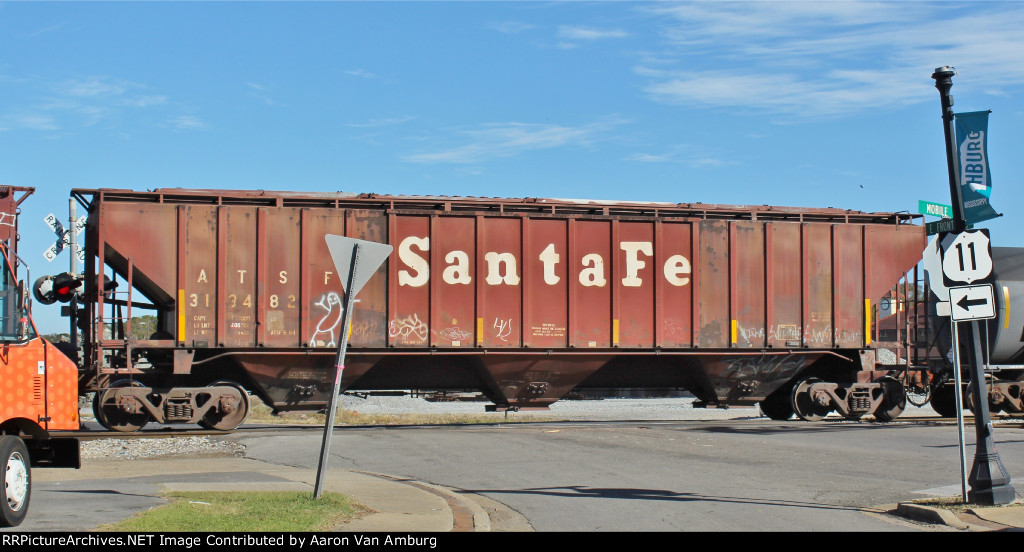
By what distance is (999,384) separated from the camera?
810 inches

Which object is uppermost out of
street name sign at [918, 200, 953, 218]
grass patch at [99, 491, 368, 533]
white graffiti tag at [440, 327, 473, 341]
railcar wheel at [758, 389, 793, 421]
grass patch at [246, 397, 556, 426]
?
street name sign at [918, 200, 953, 218]

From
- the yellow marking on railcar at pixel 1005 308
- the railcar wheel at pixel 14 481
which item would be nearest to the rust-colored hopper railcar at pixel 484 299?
the yellow marking on railcar at pixel 1005 308

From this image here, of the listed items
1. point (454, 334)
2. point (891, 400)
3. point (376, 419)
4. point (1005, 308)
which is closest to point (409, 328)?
point (454, 334)

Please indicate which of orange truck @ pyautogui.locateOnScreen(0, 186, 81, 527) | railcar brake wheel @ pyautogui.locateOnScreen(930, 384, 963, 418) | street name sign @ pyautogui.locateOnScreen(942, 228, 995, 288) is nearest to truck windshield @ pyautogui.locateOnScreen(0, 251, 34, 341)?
orange truck @ pyautogui.locateOnScreen(0, 186, 81, 527)

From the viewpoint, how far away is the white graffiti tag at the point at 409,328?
18.9m

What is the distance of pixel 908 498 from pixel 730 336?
9.56 metres

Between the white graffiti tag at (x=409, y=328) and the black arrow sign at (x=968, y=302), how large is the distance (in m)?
10.9

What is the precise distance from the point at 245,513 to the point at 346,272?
2.55 meters

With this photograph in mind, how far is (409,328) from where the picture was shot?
18.9 metres

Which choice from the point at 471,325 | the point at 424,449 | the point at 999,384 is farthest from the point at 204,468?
the point at 999,384

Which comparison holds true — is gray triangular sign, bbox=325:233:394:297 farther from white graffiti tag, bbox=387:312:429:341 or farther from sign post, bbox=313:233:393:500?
white graffiti tag, bbox=387:312:429:341

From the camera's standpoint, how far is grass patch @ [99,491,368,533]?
806 cm

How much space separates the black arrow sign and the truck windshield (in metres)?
9.36
